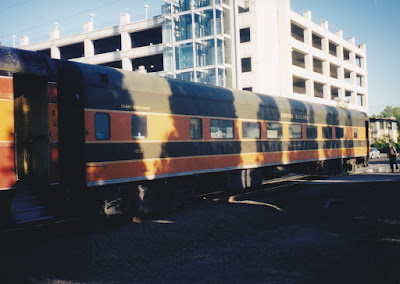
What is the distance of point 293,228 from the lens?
8398 millimetres

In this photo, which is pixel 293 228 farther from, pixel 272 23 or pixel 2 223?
pixel 272 23

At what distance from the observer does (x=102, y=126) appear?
9523mm

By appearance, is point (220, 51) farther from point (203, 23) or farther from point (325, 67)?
point (325, 67)

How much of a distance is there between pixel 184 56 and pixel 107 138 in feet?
102

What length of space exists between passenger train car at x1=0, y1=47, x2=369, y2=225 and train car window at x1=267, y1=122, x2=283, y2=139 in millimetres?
1398

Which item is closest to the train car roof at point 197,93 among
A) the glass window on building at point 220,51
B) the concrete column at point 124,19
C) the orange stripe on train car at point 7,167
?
the orange stripe on train car at point 7,167

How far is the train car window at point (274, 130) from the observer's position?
15.5m

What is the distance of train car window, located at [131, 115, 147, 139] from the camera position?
10211 mm

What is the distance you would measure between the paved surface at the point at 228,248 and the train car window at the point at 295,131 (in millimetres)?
6307

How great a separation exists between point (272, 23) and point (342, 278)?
41581 mm

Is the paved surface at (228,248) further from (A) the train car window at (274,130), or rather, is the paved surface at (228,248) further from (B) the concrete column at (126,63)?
(B) the concrete column at (126,63)

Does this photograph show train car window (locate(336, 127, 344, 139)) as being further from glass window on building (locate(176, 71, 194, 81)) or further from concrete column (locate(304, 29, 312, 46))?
concrete column (locate(304, 29, 312, 46))

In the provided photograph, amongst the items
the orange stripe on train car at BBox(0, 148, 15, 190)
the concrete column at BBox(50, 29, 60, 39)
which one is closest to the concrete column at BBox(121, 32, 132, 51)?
the concrete column at BBox(50, 29, 60, 39)

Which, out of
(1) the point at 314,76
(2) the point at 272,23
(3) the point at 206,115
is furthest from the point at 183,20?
(3) the point at 206,115
